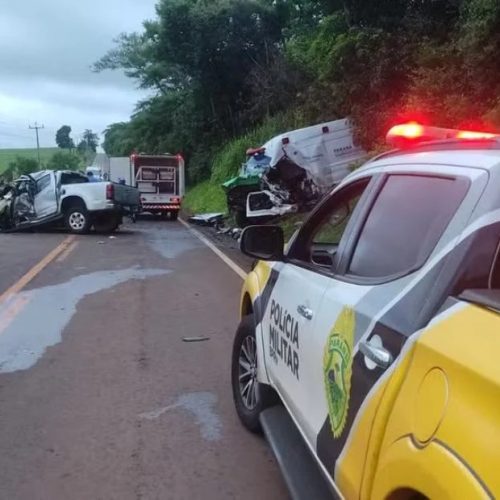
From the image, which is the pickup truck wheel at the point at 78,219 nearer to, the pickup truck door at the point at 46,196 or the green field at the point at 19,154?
the pickup truck door at the point at 46,196

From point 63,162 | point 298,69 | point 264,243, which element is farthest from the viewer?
point 63,162

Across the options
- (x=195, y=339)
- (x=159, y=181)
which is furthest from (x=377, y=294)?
(x=159, y=181)

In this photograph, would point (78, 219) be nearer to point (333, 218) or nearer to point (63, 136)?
point (333, 218)

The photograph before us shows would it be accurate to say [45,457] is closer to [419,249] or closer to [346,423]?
[346,423]

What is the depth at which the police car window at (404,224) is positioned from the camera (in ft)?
7.80

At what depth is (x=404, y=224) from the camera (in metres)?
2.66

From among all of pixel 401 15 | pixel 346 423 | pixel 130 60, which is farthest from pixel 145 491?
pixel 130 60

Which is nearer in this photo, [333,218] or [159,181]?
[333,218]

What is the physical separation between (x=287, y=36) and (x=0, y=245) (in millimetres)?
21097

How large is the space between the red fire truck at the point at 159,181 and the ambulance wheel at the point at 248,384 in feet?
80.0

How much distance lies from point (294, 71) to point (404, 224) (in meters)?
27.7

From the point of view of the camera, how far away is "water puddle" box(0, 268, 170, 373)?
666 centimetres

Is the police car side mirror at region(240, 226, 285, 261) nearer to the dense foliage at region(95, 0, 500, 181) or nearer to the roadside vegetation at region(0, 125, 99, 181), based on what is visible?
the dense foliage at region(95, 0, 500, 181)

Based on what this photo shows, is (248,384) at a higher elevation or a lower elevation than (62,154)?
higher
